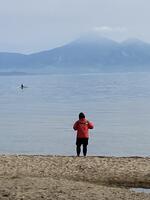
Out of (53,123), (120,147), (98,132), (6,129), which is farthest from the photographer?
(53,123)

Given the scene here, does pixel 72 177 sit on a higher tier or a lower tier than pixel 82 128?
lower

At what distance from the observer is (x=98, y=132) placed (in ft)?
115

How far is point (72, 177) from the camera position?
15.0 metres

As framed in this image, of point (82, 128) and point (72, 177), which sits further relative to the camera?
point (82, 128)

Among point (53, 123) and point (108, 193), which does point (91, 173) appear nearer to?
point (108, 193)

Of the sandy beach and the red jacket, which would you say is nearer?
the sandy beach

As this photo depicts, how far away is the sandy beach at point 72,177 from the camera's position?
11.9 meters

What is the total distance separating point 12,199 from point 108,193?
2.05 m

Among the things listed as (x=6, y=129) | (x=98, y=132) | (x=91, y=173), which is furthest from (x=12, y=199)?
(x=6, y=129)

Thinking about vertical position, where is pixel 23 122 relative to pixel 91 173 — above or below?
above

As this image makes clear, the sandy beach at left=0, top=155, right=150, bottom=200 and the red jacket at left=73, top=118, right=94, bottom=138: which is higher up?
the red jacket at left=73, top=118, right=94, bottom=138

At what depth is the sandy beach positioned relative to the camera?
39.2ft

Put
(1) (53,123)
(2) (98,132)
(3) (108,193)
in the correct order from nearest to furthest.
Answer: (3) (108,193) → (2) (98,132) → (1) (53,123)

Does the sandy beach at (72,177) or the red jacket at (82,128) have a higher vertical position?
the red jacket at (82,128)
